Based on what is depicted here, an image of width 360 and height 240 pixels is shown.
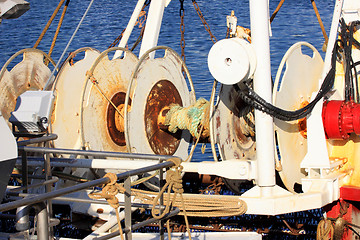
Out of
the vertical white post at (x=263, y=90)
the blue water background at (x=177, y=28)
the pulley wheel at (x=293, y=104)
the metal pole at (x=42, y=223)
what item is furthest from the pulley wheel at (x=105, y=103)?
the blue water background at (x=177, y=28)

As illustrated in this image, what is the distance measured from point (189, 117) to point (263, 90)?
1861 mm

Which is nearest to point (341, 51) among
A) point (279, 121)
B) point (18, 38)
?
point (279, 121)

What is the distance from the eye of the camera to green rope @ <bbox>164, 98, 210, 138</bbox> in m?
8.04

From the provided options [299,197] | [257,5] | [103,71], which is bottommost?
[299,197]

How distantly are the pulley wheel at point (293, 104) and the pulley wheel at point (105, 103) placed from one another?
208 centimetres

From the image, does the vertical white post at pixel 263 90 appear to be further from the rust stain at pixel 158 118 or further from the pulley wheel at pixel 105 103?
the pulley wheel at pixel 105 103

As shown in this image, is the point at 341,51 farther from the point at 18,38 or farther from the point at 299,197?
the point at 18,38

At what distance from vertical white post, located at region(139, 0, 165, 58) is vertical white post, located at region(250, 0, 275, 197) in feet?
10.0

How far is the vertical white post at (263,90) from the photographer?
648 centimetres

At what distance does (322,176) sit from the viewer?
7.24m

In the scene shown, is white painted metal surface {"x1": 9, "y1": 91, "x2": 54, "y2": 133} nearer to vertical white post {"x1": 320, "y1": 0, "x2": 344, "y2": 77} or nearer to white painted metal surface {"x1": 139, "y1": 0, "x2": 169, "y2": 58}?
vertical white post {"x1": 320, "y1": 0, "x2": 344, "y2": 77}

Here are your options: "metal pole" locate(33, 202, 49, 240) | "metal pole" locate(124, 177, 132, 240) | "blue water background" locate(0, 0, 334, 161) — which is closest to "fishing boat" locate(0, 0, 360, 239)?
"metal pole" locate(124, 177, 132, 240)

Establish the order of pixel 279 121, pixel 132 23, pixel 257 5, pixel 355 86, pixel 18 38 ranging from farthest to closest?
pixel 18 38 < pixel 132 23 < pixel 355 86 < pixel 279 121 < pixel 257 5

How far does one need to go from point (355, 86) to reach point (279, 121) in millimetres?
1478
